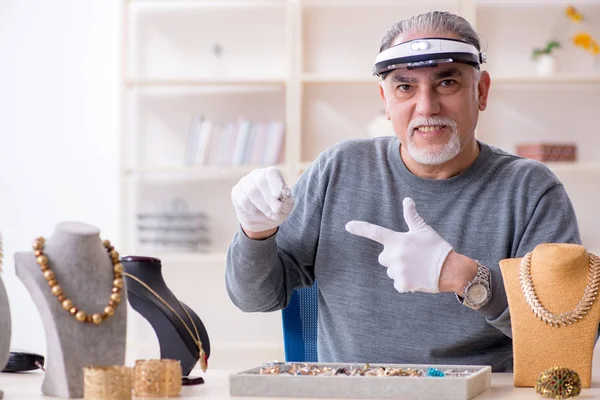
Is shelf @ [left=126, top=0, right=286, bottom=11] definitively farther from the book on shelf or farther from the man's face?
the man's face

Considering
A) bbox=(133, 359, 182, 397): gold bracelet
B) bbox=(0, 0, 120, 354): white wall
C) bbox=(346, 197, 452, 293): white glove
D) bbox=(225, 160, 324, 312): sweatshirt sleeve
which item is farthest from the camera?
bbox=(0, 0, 120, 354): white wall

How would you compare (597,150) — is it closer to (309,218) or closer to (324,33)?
(324,33)

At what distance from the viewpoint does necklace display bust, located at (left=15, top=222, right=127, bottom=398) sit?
114cm

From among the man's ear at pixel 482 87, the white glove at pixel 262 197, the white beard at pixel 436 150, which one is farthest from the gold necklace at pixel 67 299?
the man's ear at pixel 482 87

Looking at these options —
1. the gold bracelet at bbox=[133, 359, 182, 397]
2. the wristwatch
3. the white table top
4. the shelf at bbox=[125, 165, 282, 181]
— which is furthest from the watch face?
the shelf at bbox=[125, 165, 282, 181]

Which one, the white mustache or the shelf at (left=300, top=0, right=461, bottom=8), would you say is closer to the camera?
the white mustache

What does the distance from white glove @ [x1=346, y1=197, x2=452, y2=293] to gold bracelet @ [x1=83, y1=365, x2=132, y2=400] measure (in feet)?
1.79

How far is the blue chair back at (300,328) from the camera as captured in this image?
75.2 inches

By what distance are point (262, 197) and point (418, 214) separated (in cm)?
36

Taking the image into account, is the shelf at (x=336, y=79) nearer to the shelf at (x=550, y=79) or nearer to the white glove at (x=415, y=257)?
the shelf at (x=550, y=79)

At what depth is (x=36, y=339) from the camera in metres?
4.16

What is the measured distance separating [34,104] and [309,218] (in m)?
2.68

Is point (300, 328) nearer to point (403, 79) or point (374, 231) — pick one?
point (374, 231)

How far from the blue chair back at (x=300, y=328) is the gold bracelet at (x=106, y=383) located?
810 millimetres
